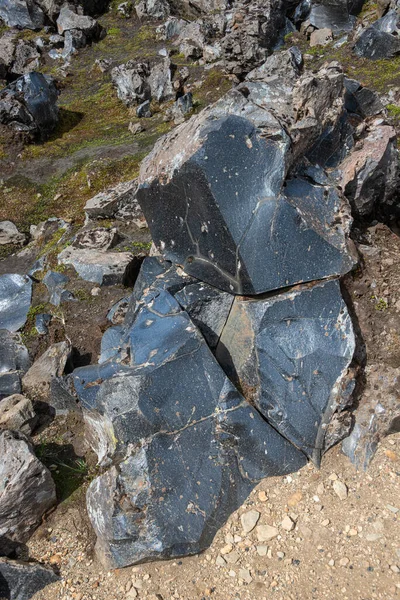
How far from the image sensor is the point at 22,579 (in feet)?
9.18

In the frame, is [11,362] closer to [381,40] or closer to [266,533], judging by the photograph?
[266,533]

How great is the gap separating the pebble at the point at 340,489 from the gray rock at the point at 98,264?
8.95ft

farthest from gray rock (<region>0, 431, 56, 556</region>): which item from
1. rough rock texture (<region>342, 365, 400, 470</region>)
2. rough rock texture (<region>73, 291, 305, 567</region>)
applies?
rough rock texture (<region>342, 365, 400, 470</region>)

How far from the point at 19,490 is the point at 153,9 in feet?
42.6

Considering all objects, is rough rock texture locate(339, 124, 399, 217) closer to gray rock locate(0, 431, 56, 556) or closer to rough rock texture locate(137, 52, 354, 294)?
rough rock texture locate(137, 52, 354, 294)

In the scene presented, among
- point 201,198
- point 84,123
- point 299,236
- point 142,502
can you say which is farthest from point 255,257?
point 84,123

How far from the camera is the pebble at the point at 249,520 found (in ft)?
9.52

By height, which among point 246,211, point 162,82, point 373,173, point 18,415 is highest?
point 246,211

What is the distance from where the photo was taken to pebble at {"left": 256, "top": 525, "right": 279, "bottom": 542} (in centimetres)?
284

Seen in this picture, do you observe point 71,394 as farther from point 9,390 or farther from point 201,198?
point 201,198

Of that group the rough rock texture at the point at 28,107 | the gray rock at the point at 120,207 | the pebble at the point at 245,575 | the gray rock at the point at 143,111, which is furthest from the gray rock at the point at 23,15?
the pebble at the point at 245,575

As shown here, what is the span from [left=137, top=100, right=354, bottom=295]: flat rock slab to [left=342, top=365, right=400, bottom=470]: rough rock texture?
0.76 m

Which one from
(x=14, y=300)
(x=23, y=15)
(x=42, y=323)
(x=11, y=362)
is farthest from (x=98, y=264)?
(x=23, y=15)

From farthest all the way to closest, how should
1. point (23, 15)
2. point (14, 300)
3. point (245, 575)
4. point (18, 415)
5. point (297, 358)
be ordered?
point (23, 15) → point (14, 300) → point (18, 415) → point (297, 358) → point (245, 575)
